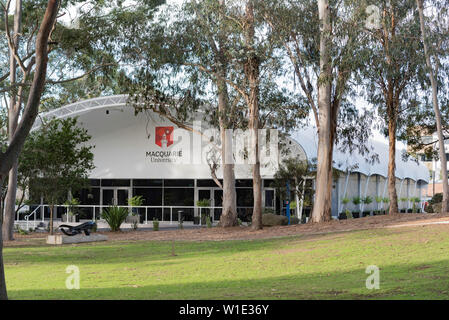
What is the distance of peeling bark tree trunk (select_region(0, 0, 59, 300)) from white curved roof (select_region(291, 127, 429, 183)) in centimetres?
2195

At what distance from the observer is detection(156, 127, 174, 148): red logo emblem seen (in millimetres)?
36156

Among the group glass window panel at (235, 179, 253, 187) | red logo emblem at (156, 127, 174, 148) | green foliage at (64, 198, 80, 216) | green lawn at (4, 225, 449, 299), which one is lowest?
green lawn at (4, 225, 449, 299)

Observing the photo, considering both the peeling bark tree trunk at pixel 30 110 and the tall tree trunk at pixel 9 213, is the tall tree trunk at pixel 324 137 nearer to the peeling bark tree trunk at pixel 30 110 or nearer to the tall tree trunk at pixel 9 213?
the tall tree trunk at pixel 9 213

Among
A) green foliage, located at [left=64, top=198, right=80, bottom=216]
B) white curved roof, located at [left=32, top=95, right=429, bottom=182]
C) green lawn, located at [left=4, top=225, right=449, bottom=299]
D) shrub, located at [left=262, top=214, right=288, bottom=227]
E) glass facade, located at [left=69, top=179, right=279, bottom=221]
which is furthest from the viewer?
glass facade, located at [left=69, top=179, right=279, bottom=221]

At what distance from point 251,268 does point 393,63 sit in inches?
497

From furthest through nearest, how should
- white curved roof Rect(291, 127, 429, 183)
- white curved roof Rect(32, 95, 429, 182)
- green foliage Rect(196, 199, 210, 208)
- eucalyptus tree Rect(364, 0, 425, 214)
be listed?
green foliage Rect(196, 199, 210, 208)
white curved roof Rect(291, 127, 429, 183)
white curved roof Rect(32, 95, 429, 182)
eucalyptus tree Rect(364, 0, 425, 214)

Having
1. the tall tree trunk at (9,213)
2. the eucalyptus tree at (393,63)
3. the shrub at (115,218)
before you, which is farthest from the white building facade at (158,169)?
the tall tree trunk at (9,213)

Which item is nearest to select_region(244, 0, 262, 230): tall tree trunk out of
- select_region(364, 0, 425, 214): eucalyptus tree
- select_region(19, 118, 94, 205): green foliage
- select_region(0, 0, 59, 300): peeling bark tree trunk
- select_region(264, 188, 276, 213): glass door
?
select_region(364, 0, 425, 214): eucalyptus tree

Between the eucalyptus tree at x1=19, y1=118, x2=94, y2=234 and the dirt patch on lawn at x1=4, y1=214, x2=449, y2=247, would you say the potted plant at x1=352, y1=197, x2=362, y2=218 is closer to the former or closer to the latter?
the dirt patch on lawn at x1=4, y1=214, x2=449, y2=247

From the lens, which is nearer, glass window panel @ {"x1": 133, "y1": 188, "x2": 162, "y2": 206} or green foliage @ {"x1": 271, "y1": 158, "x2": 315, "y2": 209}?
green foliage @ {"x1": 271, "y1": 158, "x2": 315, "y2": 209}

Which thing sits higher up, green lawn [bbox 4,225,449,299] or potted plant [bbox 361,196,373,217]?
potted plant [bbox 361,196,373,217]

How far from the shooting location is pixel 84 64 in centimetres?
2370

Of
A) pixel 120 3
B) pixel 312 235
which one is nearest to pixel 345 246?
pixel 312 235
